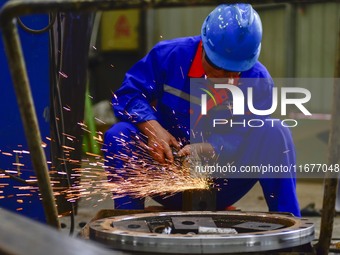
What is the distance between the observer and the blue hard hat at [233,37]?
12.5 feet

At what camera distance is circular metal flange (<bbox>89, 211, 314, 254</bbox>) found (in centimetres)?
237

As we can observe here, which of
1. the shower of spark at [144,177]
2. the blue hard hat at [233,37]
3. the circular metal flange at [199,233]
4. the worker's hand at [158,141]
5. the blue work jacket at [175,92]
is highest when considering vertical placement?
the blue hard hat at [233,37]

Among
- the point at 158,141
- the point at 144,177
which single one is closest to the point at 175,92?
the point at 158,141

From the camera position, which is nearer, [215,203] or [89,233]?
[89,233]

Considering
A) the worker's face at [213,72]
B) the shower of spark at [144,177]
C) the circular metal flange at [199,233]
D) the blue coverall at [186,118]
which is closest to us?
the circular metal flange at [199,233]

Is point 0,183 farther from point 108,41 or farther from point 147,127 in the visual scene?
point 108,41

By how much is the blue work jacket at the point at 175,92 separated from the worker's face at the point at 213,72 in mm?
76

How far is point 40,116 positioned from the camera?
4348mm

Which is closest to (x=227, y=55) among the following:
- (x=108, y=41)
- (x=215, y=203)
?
(x=215, y=203)

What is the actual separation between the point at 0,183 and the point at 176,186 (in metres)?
1.01

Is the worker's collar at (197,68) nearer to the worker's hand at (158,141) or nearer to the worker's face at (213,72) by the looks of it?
the worker's face at (213,72)

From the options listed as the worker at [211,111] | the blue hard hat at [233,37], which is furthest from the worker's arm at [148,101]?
the blue hard hat at [233,37]

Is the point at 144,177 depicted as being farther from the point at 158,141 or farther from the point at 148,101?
the point at 148,101

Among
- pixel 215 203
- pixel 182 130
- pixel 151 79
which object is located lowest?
pixel 215 203
